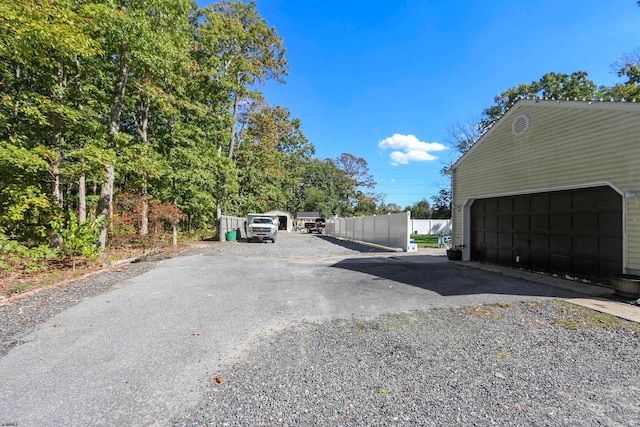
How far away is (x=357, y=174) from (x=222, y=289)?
6056 cm

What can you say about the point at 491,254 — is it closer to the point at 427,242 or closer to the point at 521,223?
the point at 521,223

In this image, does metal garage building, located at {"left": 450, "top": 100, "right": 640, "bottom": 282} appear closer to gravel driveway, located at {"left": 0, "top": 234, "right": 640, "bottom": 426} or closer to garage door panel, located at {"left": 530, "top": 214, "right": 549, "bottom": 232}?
garage door panel, located at {"left": 530, "top": 214, "right": 549, "bottom": 232}

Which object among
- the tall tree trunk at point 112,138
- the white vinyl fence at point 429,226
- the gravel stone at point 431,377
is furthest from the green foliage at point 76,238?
the white vinyl fence at point 429,226

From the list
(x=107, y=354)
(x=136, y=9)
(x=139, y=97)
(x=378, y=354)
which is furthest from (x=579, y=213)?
(x=139, y=97)

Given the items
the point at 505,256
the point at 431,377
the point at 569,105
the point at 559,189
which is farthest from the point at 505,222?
the point at 431,377

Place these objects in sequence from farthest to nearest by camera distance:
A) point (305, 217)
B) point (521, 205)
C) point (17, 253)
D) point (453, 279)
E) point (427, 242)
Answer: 1. point (305, 217)
2. point (427, 242)
3. point (521, 205)
4. point (17, 253)
5. point (453, 279)

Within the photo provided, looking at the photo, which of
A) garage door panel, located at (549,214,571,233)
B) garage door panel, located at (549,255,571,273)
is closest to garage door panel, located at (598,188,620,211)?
garage door panel, located at (549,214,571,233)

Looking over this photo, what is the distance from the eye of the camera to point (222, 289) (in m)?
6.54

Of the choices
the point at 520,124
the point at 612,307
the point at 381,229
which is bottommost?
the point at 612,307

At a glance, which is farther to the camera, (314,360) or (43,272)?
(43,272)

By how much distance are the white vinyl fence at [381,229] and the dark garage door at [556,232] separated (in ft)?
13.7

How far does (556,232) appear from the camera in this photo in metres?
7.89

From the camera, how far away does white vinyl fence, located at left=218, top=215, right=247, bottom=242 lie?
2108cm

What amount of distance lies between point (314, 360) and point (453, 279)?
5.71 metres
